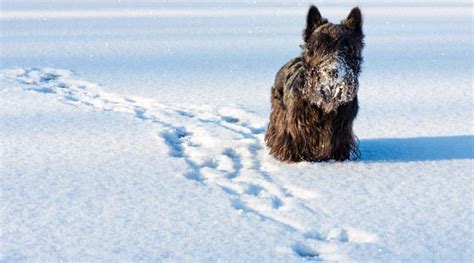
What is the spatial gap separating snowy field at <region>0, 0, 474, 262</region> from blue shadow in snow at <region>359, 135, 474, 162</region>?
2 cm

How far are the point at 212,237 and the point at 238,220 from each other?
28 cm

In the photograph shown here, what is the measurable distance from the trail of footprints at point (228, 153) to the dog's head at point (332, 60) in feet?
2.23

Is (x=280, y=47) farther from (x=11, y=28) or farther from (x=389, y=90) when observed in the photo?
(x=11, y=28)

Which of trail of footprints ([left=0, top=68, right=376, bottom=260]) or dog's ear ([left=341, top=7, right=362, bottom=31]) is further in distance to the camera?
dog's ear ([left=341, top=7, right=362, bottom=31])

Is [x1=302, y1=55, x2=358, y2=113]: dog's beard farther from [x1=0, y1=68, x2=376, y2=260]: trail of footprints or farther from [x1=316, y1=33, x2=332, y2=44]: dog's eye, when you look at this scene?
[x1=0, y1=68, x2=376, y2=260]: trail of footprints

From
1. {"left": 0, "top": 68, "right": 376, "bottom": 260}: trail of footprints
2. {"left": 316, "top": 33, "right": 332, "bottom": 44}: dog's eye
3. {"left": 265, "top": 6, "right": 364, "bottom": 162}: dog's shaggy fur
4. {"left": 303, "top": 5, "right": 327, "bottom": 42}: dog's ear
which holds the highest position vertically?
{"left": 303, "top": 5, "right": 327, "bottom": 42}: dog's ear

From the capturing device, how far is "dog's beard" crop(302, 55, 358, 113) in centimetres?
434

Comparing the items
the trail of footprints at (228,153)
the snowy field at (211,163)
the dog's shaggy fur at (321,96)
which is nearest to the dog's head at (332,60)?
the dog's shaggy fur at (321,96)

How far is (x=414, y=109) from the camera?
21.0 feet

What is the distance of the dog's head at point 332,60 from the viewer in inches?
172

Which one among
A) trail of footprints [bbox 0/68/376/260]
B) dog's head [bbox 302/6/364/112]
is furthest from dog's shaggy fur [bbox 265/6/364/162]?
trail of footprints [bbox 0/68/376/260]

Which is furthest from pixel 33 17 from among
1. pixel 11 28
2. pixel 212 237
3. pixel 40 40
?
pixel 212 237

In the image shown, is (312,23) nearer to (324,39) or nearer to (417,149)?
(324,39)

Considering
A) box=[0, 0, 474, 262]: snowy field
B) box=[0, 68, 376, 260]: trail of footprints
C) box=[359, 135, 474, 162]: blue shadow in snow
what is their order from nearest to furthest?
box=[0, 0, 474, 262]: snowy field → box=[0, 68, 376, 260]: trail of footprints → box=[359, 135, 474, 162]: blue shadow in snow
